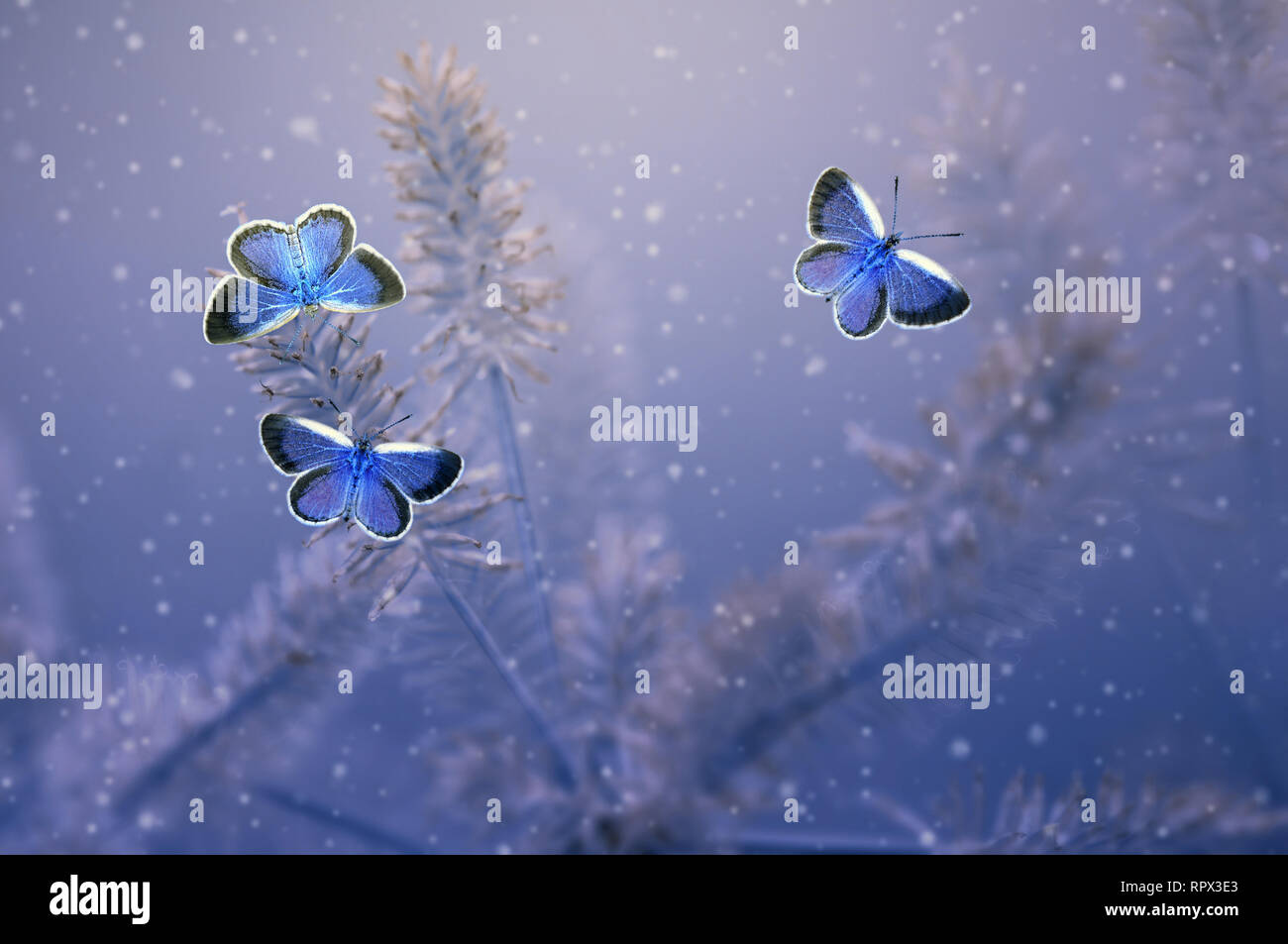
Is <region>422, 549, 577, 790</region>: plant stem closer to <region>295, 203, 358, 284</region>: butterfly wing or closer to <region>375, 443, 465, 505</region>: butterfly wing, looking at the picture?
<region>375, 443, 465, 505</region>: butterfly wing

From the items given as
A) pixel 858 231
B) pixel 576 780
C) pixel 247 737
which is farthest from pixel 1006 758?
pixel 247 737

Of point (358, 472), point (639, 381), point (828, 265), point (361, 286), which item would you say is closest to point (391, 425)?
point (358, 472)

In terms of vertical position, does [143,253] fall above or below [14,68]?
below

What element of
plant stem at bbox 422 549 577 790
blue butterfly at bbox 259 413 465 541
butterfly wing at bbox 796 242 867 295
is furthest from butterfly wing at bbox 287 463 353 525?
butterfly wing at bbox 796 242 867 295

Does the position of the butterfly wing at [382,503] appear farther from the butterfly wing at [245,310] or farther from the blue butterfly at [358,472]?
the butterfly wing at [245,310]

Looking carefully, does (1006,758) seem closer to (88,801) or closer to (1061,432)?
(1061,432)

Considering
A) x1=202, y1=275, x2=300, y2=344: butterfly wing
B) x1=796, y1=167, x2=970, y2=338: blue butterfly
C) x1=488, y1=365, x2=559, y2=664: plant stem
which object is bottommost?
x1=488, y1=365, x2=559, y2=664: plant stem

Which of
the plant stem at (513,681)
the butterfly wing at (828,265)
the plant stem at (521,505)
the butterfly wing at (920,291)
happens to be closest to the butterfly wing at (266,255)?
the plant stem at (521,505)
